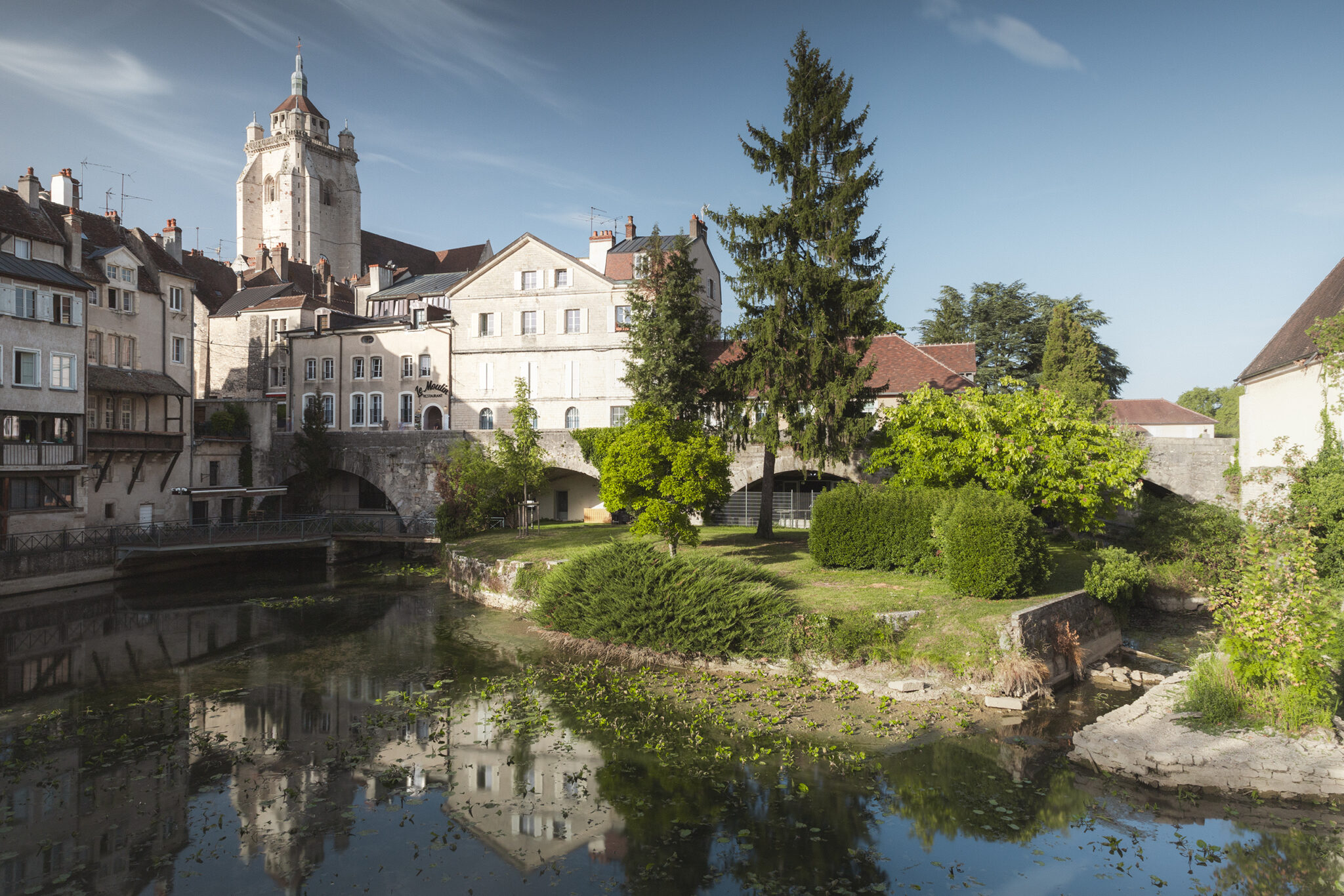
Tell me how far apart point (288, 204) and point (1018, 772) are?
78.0 meters

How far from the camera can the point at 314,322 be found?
4769cm

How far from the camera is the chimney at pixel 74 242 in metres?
31.0

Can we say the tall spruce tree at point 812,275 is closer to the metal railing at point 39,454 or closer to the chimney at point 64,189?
the metal railing at point 39,454

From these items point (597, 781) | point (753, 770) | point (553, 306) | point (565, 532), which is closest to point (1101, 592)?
point (753, 770)

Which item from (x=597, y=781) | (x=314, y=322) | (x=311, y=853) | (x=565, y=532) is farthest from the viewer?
(x=314, y=322)

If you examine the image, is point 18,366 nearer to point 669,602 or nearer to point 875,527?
point 669,602

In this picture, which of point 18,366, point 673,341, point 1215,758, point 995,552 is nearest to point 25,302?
point 18,366

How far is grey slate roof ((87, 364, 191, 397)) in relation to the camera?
104 ft

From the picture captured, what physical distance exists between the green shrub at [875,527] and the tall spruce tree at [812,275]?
3661 millimetres

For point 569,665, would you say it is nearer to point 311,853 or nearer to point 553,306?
point 311,853

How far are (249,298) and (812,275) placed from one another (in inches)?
1545

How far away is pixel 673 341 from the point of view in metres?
32.6

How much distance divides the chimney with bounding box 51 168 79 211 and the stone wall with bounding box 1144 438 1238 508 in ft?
148

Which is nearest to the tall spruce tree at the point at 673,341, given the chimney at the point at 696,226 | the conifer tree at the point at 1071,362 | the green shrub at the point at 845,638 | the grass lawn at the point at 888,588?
the grass lawn at the point at 888,588
